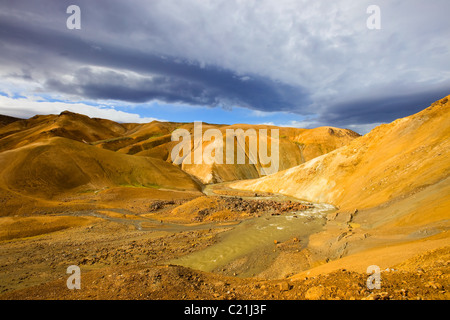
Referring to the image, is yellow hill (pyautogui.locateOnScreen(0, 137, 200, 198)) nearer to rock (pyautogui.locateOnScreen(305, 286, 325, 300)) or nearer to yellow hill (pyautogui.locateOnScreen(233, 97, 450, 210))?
yellow hill (pyautogui.locateOnScreen(233, 97, 450, 210))

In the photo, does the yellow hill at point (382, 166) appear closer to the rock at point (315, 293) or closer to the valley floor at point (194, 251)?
the valley floor at point (194, 251)

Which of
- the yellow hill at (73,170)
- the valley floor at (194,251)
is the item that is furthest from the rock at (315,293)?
the yellow hill at (73,170)

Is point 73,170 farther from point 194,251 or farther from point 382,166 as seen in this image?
point 382,166

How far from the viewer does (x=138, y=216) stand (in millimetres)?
27312

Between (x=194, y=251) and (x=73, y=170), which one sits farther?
(x=73, y=170)

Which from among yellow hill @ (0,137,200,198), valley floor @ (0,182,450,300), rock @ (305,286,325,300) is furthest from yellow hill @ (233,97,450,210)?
yellow hill @ (0,137,200,198)

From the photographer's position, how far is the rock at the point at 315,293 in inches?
219

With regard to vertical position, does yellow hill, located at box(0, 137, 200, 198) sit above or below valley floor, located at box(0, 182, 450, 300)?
above

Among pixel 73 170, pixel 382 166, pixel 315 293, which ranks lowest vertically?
pixel 315 293

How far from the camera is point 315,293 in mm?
5711

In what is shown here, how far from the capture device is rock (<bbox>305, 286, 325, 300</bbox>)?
5569 mm

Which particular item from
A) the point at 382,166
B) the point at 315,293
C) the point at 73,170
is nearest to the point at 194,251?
the point at 315,293

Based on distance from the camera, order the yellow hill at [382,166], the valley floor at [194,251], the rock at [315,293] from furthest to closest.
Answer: the yellow hill at [382,166], the valley floor at [194,251], the rock at [315,293]

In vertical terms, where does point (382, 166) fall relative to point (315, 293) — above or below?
above
